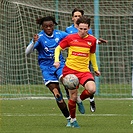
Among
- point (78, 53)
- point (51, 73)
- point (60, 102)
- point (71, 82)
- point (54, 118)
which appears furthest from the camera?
point (54, 118)

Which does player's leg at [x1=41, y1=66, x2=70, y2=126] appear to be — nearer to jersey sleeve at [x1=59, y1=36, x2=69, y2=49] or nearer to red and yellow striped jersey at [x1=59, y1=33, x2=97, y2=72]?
red and yellow striped jersey at [x1=59, y1=33, x2=97, y2=72]

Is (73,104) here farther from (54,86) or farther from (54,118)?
(54,118)

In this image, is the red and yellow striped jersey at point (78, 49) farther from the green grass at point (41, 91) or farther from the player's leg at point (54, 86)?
the green grass at point (41, 91)

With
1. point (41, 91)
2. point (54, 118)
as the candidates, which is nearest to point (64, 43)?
point (54, 118)

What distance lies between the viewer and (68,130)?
35.5 ft

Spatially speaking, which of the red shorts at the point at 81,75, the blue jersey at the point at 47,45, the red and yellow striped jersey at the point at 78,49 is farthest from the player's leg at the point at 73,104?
the blue jersey at the point at 47,45

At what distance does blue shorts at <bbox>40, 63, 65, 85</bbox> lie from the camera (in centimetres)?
1231

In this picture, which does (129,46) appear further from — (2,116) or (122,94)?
(2,116)

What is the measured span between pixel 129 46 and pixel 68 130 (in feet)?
38.3

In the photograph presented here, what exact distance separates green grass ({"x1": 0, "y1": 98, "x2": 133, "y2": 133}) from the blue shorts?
734 millimetres

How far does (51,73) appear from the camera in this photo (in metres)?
12.5

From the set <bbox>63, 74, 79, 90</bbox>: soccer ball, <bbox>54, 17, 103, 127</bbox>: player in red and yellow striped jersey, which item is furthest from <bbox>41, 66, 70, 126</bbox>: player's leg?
<bbox>63, 74, 79, 90</bbox>: soccer ball

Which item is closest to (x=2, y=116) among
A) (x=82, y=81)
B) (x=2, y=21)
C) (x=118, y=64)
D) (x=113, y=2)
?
(x=82, y=81)

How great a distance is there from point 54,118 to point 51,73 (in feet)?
3.49
